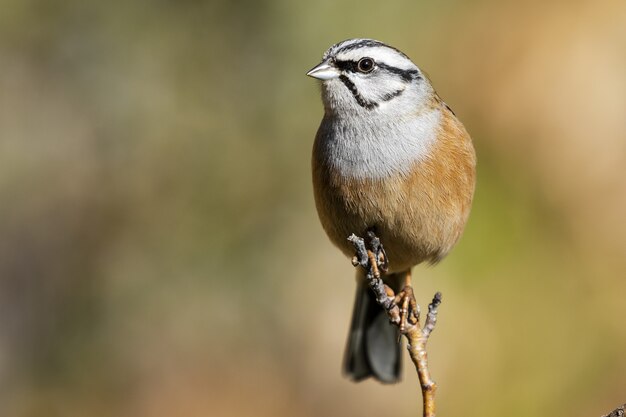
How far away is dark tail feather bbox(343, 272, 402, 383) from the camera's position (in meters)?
6.38

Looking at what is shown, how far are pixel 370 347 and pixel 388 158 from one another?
6.10ft

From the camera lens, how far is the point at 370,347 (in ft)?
20.9

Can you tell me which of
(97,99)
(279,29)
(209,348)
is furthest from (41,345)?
(279,29)

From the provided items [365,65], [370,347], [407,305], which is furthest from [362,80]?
[370,347]

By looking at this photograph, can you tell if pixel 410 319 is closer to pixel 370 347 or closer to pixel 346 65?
pixel 346 65

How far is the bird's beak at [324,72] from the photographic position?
4.97 metres

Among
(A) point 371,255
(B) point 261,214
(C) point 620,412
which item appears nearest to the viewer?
(C) point 620,412

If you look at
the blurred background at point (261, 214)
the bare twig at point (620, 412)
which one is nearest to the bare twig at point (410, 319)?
the bare twig at point (620, 412)

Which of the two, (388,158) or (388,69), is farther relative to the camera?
(388,69)

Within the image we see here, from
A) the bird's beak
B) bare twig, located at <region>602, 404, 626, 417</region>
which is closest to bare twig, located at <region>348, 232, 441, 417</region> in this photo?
bare twig, located at <region>602, 404, 626, 417</region>

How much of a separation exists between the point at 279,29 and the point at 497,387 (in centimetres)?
342

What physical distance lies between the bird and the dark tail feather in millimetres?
1163

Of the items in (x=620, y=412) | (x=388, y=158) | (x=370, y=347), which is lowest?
(x=620, y=412)

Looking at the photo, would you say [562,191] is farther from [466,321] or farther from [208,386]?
[208,386]
